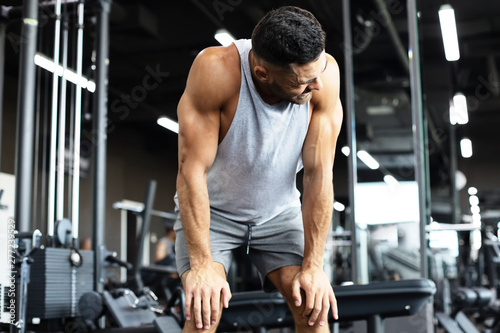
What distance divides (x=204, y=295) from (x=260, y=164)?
38 cm

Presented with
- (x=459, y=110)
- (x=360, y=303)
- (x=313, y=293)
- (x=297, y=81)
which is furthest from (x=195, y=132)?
(x=459, y=110)

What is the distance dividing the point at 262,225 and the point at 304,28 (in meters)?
0.59

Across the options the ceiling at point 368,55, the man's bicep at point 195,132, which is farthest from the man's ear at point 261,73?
the ceiling at point 368,55

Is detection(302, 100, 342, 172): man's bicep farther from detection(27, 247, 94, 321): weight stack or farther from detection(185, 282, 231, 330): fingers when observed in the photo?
detection(27, 247, 94, 321): weight stack

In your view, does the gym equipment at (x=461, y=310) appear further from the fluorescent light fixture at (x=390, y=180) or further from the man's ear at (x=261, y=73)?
the man's ear at (x=261, y=73)

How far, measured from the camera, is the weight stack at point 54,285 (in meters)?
2.95

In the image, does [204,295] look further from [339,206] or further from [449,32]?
[339,206]

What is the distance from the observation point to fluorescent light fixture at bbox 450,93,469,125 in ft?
24.7

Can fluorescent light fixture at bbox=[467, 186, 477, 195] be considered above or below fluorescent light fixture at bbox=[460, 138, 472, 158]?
below

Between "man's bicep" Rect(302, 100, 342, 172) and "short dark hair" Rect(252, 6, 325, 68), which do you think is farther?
"man's bicep" Rect(302, 100, 342, 172)

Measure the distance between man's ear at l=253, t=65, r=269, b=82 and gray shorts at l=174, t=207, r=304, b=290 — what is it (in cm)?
42

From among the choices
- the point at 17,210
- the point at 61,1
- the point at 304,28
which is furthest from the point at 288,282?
the point at 61,1

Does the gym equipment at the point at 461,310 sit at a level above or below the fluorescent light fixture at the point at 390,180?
below

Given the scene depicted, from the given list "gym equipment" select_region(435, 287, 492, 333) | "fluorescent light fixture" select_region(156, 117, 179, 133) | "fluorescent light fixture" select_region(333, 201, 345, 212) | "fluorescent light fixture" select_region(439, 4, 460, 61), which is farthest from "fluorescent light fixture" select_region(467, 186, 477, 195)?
"gym equipment" select_region(435, 287, 492, 333)
